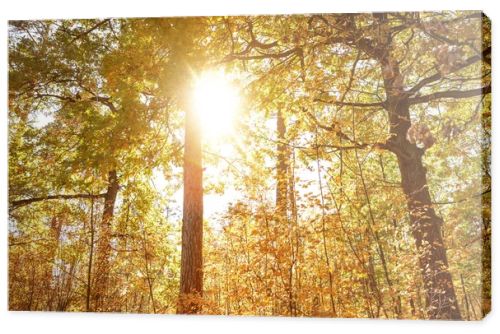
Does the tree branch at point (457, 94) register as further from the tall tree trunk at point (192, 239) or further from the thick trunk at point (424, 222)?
the tall tree trunk at point (192, 239)

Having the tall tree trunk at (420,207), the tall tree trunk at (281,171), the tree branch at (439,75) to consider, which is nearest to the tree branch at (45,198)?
the tall tree trunk at (281,171)

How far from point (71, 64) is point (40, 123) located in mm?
633

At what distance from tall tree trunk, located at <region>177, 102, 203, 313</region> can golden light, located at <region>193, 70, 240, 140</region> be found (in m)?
0.23

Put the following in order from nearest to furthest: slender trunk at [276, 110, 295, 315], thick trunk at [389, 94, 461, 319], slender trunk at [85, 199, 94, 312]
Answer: thick trunk at [389, 94, 461, 319] → slender trunk at [276, 110, 295, 315] → slender trunk at [85, 199, 94, 312]

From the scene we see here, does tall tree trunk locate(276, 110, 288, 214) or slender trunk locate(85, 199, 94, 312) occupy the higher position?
tall tree trunk locate(276, 110, 288, 214)

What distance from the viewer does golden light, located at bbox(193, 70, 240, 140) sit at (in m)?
5.62

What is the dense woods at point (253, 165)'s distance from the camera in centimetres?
496

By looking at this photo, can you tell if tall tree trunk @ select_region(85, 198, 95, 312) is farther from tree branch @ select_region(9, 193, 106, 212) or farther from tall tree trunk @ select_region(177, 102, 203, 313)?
tall tree trunk @ select_region(177, 102, 203, 313)

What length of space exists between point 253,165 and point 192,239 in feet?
2.90

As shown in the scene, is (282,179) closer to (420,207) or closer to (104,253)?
(420,207)

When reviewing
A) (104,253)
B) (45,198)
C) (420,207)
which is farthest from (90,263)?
(420,207)

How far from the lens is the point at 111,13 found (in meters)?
5.72

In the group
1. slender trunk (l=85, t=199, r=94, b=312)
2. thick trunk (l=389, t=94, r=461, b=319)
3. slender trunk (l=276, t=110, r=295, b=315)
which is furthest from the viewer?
slender trunk (l=85, t=199, r=94, b=312)

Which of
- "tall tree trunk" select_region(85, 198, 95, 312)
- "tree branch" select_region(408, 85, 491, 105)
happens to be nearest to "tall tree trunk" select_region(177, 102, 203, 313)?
"tall tree trunk" select_region(85, 198, 95, 312)
